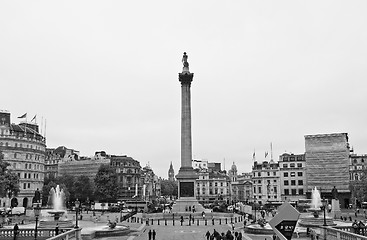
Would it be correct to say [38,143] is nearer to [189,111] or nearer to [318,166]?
[189,111]

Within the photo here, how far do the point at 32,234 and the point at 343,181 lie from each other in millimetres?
88560

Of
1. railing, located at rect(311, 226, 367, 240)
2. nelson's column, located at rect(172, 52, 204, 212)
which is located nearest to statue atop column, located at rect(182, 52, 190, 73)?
nelson's column, located at rect(172, 52, 204, 212)

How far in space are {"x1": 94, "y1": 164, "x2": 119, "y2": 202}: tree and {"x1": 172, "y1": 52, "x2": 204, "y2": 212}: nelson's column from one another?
106 ft

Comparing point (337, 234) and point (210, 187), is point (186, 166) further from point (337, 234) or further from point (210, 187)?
point (210, 187)

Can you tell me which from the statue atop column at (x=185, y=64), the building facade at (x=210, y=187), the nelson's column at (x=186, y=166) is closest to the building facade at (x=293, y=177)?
the building facade at (x=210, y=187)

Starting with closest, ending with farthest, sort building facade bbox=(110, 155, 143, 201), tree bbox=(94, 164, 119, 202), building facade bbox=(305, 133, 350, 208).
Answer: building facade bbox=(305, 133, 350, 208), tree bbox=(94, 164, 119, 202), building facade bbox=(110, 155, 143, 201)

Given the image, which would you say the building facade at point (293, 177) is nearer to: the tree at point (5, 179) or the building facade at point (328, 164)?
the building facade at point (328, 164)

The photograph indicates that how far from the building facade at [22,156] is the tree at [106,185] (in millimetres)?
17019

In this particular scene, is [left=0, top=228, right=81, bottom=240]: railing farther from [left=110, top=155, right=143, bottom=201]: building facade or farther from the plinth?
[left=110, top=155, right=143, bottom=201]: building facade

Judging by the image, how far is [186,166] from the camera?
88.4 m

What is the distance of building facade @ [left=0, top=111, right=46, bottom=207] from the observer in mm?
102875

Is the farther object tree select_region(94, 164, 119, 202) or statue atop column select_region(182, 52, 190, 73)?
tree select_region(94, 164, 119, 202)

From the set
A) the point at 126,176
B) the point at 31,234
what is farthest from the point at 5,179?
the point at 126,176

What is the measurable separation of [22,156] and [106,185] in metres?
24.3
